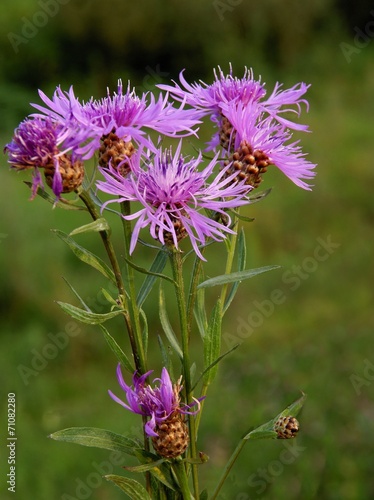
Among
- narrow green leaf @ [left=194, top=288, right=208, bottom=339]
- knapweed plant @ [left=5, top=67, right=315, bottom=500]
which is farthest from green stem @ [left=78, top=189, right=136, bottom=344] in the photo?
narrow green leaf @ [left=194, top=288, right=208, bottom=339]

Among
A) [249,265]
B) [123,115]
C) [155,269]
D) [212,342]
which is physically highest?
[249,265]

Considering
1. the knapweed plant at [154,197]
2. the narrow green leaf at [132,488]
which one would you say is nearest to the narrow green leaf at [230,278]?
the knapweed plant at [154,197]

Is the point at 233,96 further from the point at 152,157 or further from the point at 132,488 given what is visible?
the point at 132,488

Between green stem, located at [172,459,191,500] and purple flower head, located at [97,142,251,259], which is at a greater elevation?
purple flower head, located at [97,142,251,259]

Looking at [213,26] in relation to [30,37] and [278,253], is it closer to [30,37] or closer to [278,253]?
[30,37]

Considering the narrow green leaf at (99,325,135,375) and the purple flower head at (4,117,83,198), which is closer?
the purple flower head at (4,117,83,198)

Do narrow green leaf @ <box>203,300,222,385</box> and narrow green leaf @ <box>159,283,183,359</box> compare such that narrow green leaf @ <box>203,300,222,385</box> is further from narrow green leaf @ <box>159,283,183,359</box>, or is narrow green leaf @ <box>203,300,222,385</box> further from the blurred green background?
the blurred green background

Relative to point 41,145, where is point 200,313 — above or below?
below

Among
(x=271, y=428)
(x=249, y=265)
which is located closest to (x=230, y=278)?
(x=271, y=428)
